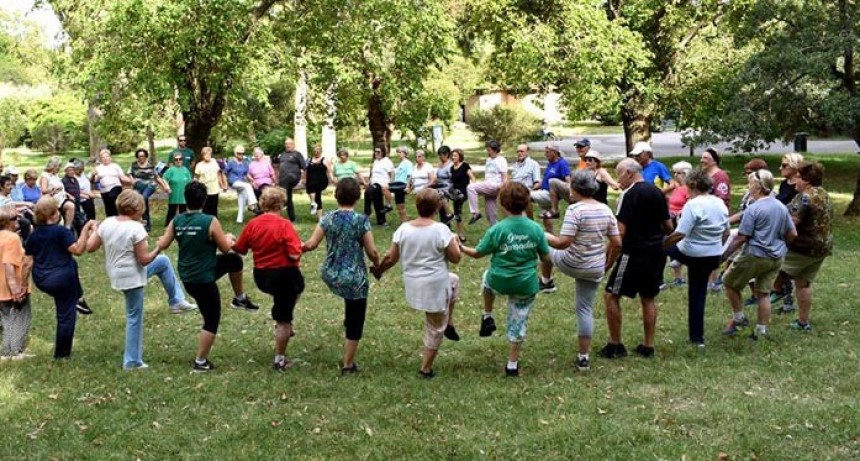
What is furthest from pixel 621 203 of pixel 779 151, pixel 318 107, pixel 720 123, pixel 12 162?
pixel 12 162

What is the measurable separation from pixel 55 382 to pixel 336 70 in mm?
13002

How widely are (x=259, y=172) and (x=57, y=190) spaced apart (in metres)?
4.32

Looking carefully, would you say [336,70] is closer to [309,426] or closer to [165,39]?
[165,39]

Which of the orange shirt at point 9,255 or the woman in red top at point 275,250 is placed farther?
the orange shirt at point 9,255

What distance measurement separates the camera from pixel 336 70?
1878 centimetres

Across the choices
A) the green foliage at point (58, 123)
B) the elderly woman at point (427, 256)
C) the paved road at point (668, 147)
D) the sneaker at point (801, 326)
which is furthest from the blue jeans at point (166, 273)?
the green foliage at point (58, 123)

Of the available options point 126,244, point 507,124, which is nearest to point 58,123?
point 507,124

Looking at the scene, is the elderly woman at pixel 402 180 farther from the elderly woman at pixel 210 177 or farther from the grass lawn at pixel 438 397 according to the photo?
the grass lawn at pixel 438 397

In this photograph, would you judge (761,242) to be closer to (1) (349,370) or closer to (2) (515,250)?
(2) (515,250)

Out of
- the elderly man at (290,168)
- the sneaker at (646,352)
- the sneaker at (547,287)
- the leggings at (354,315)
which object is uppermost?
the elderly man at (290,168)

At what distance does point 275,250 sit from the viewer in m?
6.67

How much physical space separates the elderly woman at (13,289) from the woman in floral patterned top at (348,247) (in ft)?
8.88

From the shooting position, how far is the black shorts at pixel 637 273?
Result: 7035 millimetres

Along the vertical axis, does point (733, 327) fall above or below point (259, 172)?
below
